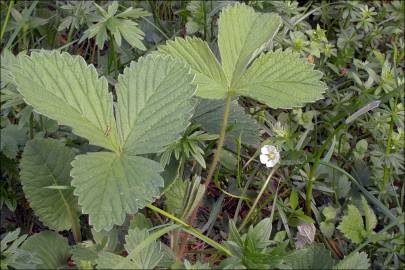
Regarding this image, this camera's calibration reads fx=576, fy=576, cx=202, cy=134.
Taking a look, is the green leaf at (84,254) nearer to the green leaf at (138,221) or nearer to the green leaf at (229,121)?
the green leaf at (138,221)

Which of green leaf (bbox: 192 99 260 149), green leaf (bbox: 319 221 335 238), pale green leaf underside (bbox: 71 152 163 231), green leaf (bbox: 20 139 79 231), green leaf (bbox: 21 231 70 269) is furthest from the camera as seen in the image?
green leaf (bbox: 319 221 335 238)

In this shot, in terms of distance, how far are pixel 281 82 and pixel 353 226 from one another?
0.57m

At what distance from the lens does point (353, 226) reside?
6.52ft

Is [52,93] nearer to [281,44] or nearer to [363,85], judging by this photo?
[281,44]

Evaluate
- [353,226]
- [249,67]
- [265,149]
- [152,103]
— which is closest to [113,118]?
[152,103]

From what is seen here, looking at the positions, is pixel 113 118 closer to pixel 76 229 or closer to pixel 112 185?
pixel 112 185

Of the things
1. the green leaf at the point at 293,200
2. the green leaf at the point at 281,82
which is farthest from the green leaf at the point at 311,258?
the green leaf at the point at 281,82

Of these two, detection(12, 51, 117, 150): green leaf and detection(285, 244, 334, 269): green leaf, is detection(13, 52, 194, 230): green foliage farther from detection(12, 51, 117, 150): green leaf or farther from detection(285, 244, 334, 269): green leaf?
detection(285, 244, 334, 269): green leaf

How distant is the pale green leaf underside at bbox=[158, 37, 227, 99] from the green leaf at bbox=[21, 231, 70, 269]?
0.65 m

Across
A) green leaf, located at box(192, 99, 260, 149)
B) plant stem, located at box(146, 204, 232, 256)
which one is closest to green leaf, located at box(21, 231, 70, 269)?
plant stem, located at box(146, 204, 232, 256)

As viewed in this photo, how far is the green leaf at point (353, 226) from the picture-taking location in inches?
77.6

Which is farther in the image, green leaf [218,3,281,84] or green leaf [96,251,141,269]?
green leaf [218,3,281,84]

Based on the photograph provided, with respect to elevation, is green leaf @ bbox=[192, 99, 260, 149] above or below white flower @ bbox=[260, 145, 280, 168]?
above

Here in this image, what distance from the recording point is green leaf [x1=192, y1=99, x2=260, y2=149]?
2037 mm
